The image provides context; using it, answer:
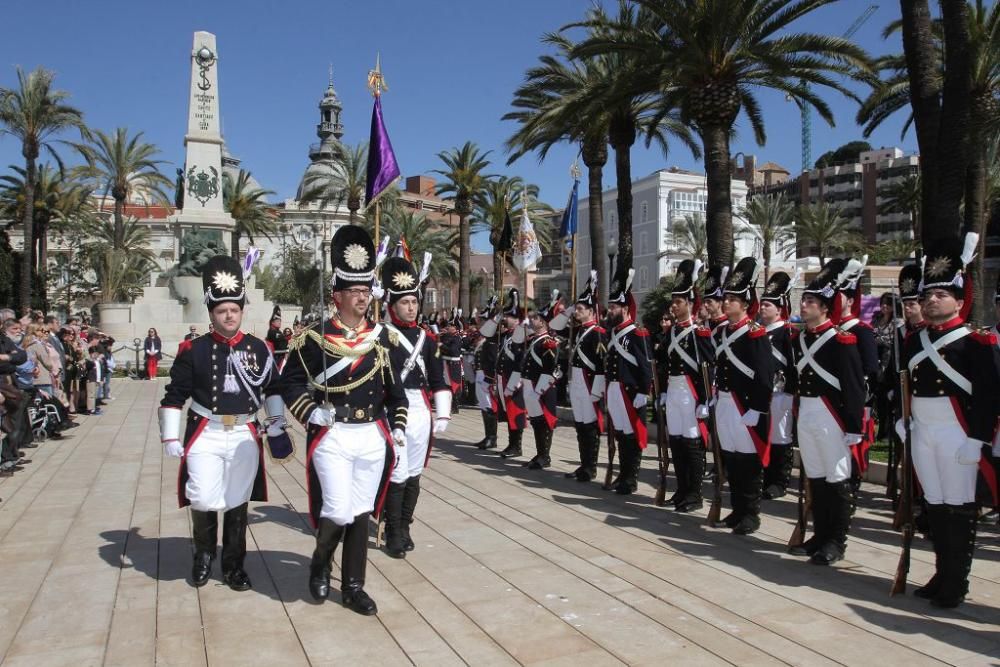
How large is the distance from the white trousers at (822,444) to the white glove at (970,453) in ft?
3.65

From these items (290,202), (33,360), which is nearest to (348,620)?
(33,360)

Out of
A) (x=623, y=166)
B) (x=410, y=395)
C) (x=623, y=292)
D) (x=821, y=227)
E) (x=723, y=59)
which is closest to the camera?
(x=410, y=395)

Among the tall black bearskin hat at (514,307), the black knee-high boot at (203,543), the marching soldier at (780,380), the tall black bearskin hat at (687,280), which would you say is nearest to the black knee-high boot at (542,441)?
the tall black bearskin hat at (514,307)

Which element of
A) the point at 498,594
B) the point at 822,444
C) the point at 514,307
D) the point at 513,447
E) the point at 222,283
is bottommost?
the point at 498,594

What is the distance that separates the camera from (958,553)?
5.41 meters

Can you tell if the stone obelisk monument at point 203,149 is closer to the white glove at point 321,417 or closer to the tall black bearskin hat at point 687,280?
the tall black bearskin hat at point 687,280

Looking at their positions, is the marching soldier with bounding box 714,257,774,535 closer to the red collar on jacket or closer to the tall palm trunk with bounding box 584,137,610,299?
the red collar on jacket

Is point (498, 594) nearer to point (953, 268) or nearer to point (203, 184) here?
point (953, 268)

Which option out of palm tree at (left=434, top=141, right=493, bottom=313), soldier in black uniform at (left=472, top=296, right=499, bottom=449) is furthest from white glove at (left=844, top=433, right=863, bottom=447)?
palm tree at (left=434, top=141, right=493, bottom=313)

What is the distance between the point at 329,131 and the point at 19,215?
65.4 m

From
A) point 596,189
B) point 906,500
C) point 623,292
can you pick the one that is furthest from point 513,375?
point 596,189

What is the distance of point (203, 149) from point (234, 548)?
33.5 m

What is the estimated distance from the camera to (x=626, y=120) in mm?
20484

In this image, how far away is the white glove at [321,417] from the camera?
18.0ft
